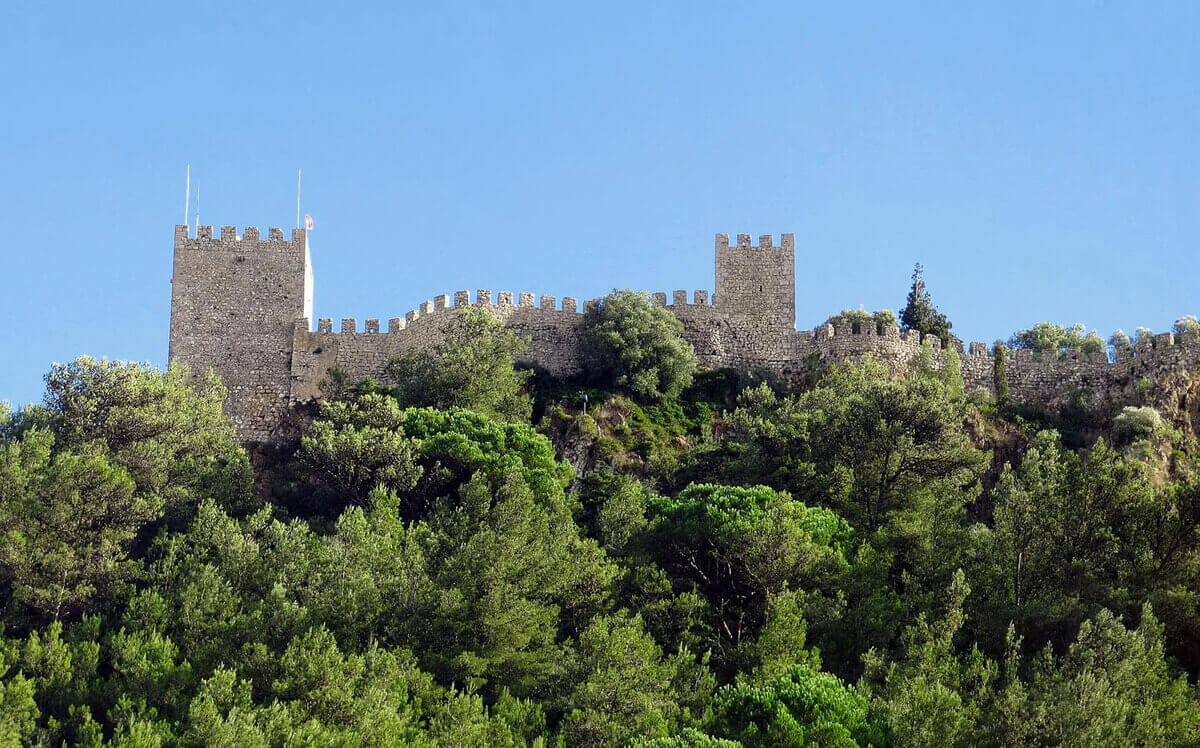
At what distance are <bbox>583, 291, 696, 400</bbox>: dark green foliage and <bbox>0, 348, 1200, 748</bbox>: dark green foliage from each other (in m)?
1.68

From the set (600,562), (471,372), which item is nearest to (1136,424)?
(600,562)

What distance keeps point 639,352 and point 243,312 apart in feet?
38.1

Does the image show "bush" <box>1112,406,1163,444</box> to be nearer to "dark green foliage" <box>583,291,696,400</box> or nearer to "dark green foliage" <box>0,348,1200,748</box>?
"dark green foliage" <box>0,348,1200,748</box>

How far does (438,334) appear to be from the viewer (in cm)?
5438

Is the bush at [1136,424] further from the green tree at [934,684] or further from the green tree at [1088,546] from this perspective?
the green tree at [934,684]

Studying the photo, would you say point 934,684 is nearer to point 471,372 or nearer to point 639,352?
point 639,352

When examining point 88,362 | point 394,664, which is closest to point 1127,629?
point 394,664

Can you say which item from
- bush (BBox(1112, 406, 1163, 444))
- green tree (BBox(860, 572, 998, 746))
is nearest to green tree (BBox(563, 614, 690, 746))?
green tree (BBox(860, 572, 998, 746))

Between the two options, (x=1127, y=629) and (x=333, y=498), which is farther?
(x=333, y=498)

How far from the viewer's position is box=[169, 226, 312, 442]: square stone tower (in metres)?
54.5

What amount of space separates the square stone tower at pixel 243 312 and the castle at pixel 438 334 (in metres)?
0.03

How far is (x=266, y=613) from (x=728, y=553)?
10.4m

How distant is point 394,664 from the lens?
3931 cm

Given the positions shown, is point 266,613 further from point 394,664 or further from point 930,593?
point 930,593
